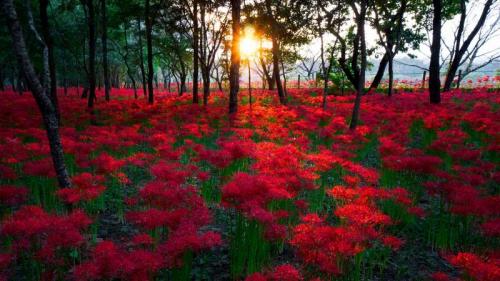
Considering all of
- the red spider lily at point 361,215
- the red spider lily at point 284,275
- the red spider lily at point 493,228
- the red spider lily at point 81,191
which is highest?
the red spider lily at point 81,191

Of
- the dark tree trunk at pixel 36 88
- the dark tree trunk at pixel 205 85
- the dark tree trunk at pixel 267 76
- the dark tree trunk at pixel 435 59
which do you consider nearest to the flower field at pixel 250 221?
the dark tree trunk at pixel 36 88

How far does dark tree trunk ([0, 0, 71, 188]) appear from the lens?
18.6ft

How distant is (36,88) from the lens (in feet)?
19.8

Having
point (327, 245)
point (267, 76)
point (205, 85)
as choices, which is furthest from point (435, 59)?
point (267, 76)

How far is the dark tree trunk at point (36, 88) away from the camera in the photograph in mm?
5656

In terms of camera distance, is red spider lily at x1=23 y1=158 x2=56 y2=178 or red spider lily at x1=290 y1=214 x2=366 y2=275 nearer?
red spider lily at x1=290 y1=214 x2=366 y2=275

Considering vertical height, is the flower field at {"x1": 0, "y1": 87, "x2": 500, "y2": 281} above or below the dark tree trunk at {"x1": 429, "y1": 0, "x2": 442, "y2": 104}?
below

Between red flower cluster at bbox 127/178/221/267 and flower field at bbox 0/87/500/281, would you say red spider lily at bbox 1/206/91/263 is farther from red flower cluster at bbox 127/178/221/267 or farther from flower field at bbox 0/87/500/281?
red flower cluster at bbox 127/178/221/267

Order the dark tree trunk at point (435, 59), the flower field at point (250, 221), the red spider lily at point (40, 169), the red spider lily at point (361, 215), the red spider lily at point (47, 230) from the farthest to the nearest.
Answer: the dark tree trunk at point (435, 59) → the red spider lily at point (40, 169) → the red spider lily at point (361, 215) → the flower field at point (250, 221) → the red spider lily at point (47, 230)

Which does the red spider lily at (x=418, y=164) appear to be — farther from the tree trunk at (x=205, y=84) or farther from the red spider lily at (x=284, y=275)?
the tree trunk at (x=205, y=84)

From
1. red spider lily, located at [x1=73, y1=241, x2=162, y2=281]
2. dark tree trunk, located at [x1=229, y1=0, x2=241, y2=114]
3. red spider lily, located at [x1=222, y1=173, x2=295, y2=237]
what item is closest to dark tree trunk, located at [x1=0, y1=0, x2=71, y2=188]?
red spider lily, located at [x1=73, y1=241, x2=162, y2=281]

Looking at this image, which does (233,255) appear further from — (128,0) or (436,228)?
(128,0)

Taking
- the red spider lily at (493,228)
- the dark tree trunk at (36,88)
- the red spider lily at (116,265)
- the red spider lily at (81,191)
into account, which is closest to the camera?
the red spider lily at (116,265)

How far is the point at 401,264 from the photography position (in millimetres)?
5824
